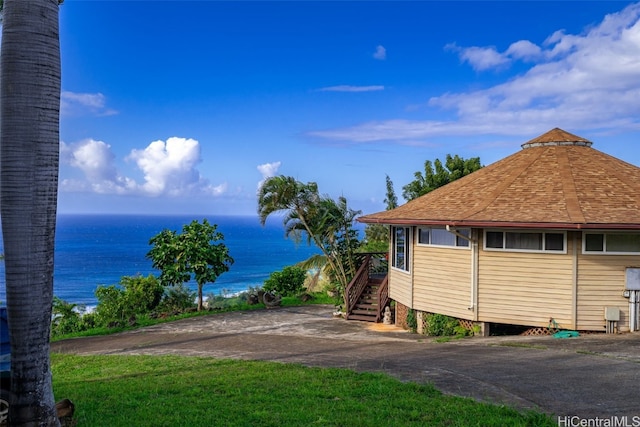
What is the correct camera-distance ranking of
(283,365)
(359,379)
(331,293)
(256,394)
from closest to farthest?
1. (256,394)
2. (359,379)
3. (283,365)
4. (331,293)

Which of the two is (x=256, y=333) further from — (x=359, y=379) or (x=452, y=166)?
(x=452, y=166)

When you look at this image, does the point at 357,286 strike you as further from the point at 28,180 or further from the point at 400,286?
the point at 28,180

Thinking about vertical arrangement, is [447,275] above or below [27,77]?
below

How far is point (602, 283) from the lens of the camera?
12.5 m

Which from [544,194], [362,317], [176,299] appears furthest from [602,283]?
[176,299]

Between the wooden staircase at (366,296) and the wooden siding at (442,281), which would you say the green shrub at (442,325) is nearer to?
the wooden siding at (442,281)

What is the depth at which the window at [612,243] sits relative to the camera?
41.1ft

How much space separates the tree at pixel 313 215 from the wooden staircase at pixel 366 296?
1034mm

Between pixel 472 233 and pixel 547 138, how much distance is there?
552 centimetres

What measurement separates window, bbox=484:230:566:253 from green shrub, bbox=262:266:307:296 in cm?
1078

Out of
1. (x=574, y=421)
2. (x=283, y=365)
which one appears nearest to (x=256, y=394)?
(x=283, y=365)

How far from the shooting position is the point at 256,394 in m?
7.52

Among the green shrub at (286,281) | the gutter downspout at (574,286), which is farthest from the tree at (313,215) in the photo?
the gutter downspout at (574,286)

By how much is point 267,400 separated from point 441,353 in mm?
4881
